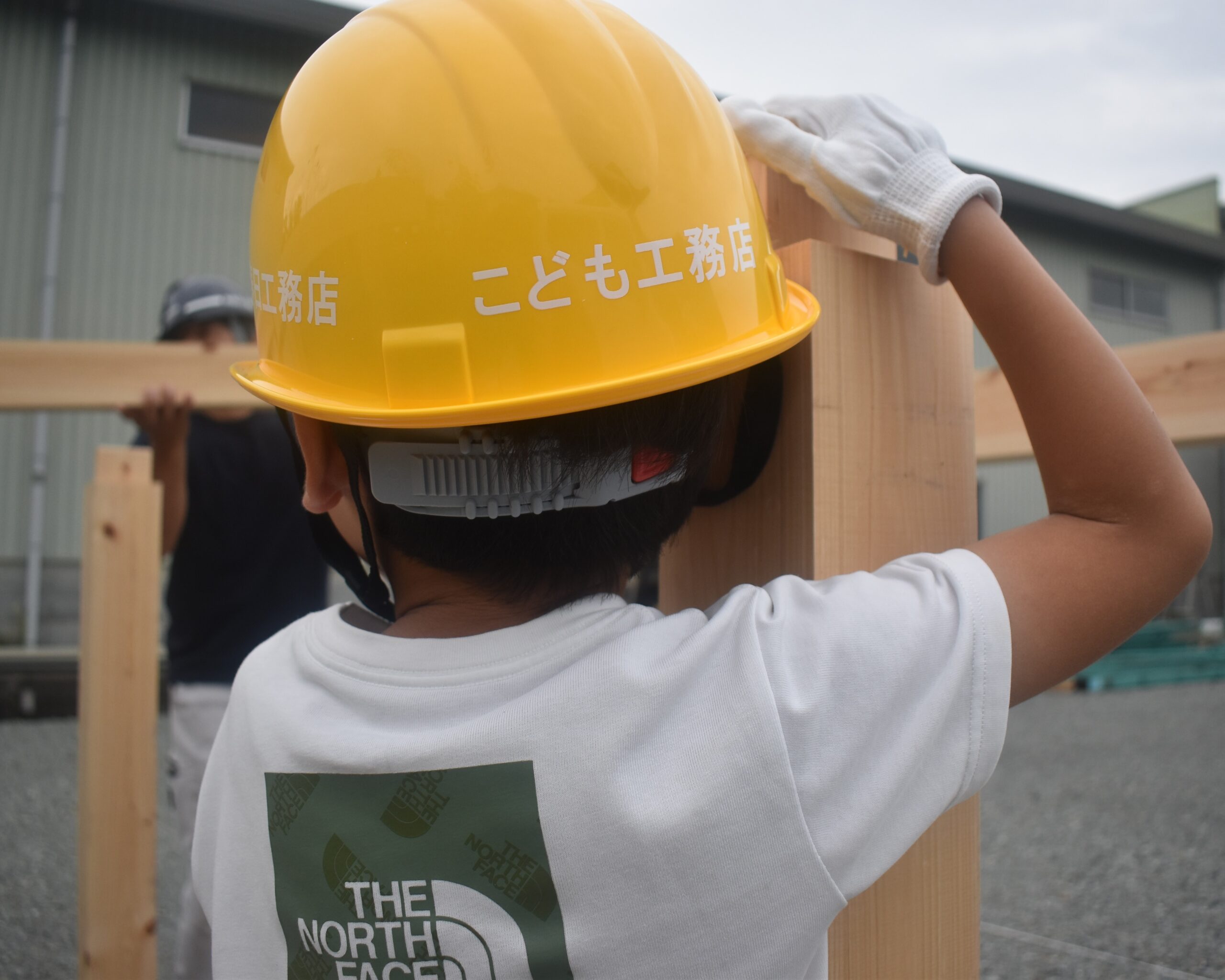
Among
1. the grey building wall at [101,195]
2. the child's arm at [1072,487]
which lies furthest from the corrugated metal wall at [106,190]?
the child's arm at [1072,487]

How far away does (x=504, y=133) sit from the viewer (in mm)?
964

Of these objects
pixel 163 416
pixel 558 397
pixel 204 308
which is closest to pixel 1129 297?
pixel 204 308

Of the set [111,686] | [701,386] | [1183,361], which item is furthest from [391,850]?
[111,686]

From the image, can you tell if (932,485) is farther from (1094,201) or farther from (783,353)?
(1094,201)

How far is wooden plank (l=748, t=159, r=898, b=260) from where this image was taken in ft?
4.09

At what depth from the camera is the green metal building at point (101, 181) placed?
10.2 metres

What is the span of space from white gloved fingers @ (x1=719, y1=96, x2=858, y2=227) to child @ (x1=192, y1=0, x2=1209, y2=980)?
3cm

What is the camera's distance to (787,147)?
3.73 ft

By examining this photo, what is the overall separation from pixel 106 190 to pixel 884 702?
38.7ft

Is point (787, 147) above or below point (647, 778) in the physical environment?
above

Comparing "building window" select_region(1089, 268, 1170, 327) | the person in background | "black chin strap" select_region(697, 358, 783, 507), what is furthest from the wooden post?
"building window" select_region(1089, 268, 1170, 327)

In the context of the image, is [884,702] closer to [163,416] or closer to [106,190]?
[163,416]

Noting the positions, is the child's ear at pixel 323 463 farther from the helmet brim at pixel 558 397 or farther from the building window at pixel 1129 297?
the building window at pixel 1129 297

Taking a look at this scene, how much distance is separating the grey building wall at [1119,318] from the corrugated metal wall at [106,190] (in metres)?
11.2
